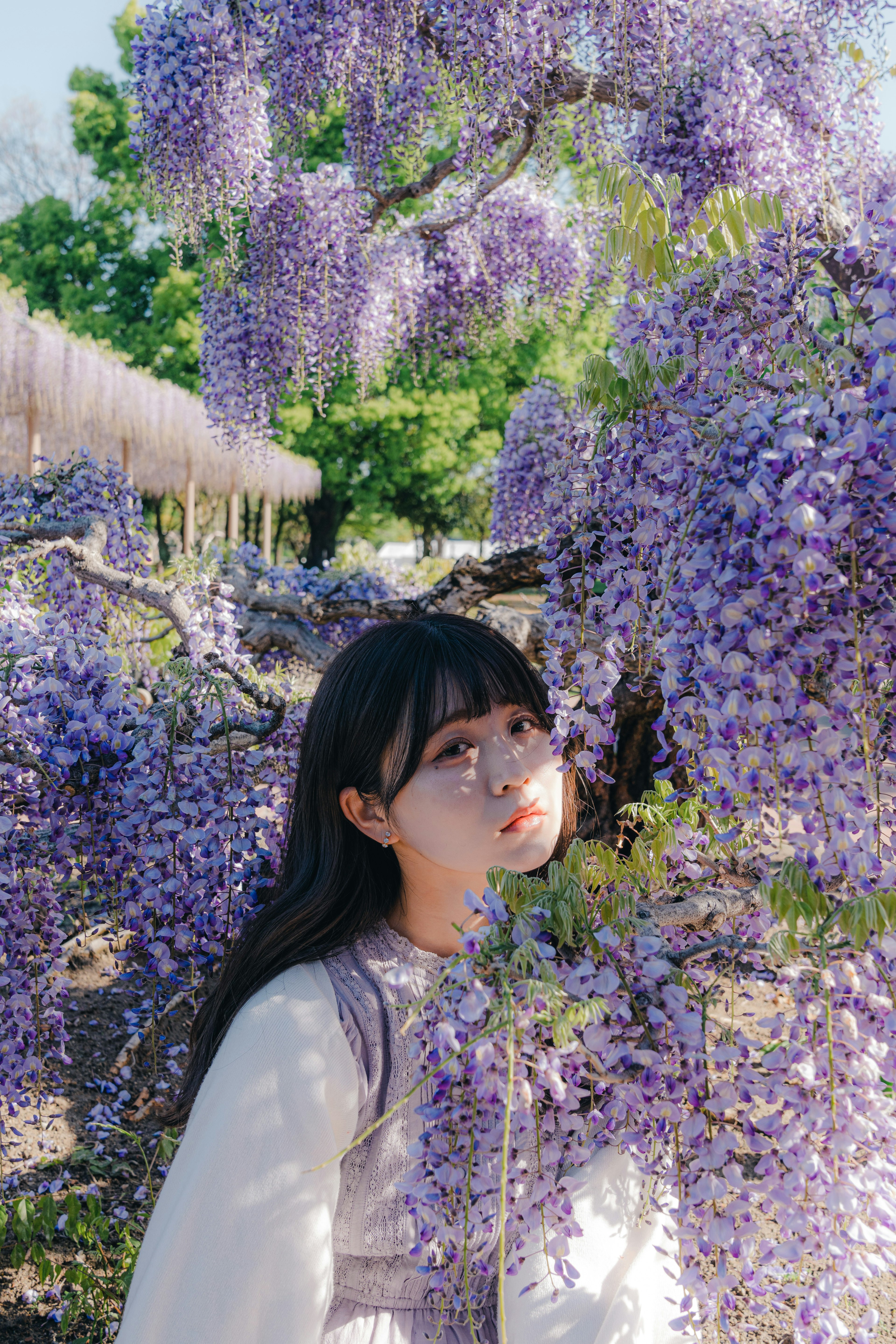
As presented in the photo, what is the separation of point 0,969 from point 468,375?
15742 millimetres

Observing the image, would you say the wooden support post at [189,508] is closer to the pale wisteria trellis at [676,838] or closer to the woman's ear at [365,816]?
the pale wisteria trellis at [676,838]

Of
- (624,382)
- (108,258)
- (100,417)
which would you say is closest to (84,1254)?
(624,382)

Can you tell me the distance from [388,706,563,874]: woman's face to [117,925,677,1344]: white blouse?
0.23 meters

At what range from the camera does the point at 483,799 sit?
56.4 inches

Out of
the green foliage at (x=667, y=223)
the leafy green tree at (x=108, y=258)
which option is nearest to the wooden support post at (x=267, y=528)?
the leafy green tree at (x=108, y=258)

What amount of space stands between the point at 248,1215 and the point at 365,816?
0.61m

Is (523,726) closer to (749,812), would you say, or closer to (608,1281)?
(749,812)

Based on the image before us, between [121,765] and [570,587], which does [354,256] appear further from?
[570,587]

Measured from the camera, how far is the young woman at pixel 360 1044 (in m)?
1.20

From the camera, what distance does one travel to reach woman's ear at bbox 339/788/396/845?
5.10 feet

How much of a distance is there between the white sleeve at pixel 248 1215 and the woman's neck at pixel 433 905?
37cm

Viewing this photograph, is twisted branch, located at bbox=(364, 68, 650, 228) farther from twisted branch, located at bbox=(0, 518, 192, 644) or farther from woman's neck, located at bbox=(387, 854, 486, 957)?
woman's neck, located at bbox=(387, 854, 486, 957)

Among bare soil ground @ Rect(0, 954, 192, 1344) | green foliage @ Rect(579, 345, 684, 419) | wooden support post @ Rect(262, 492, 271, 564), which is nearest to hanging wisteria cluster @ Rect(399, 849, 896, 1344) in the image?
green foliage @ Rect(579, 345, 684, 419)

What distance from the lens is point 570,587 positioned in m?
1.22
